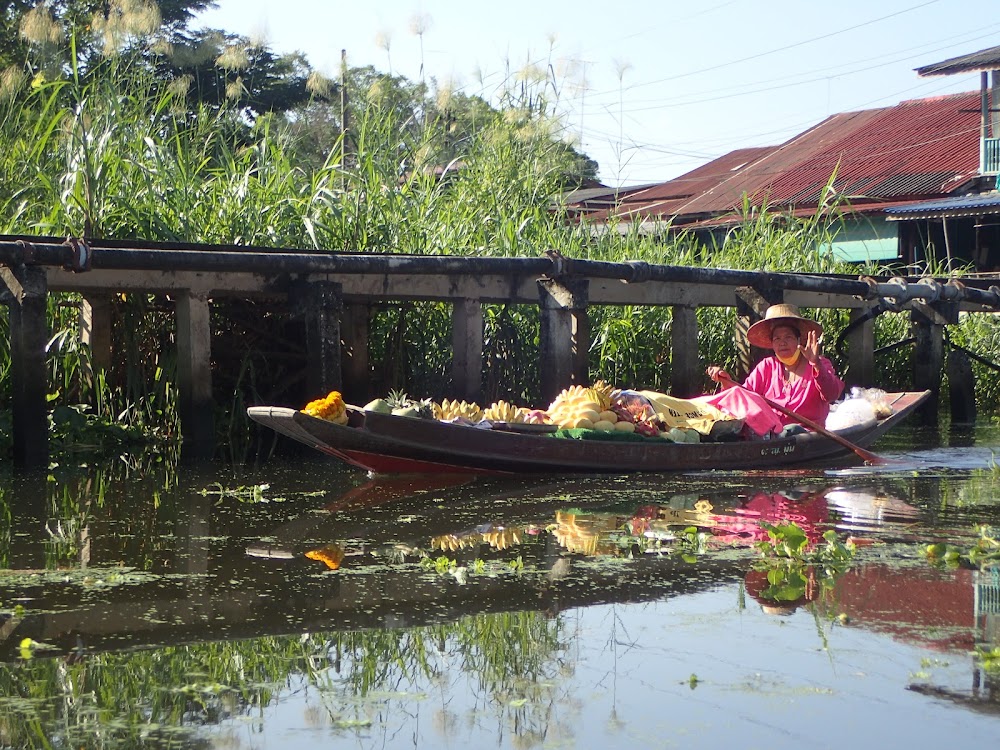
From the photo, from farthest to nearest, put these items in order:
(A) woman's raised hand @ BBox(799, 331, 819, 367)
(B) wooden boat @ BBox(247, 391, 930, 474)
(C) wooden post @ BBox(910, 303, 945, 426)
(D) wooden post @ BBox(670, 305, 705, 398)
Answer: (C) wooden post @ BBox(910, 303, 945, 426) → (D) wooden post @ BBox(670, 305, 705, 398) → (A) woman's raised hand @ BBox(799, 331, 819, 367) → (B) wooden boat @ BBox(247, 391, 930, 474)

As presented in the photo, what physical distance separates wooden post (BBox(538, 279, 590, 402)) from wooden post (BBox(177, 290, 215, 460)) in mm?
2503

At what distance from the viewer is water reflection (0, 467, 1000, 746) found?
356 centimetres

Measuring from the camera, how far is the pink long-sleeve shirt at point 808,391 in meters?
9.14

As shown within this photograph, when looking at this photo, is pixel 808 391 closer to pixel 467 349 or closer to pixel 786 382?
pixel 786 382

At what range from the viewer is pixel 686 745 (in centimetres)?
312

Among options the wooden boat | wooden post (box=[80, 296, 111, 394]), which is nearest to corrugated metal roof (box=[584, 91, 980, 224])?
the wooden boat

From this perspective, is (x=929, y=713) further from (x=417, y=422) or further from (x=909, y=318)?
(x=909, y=318)

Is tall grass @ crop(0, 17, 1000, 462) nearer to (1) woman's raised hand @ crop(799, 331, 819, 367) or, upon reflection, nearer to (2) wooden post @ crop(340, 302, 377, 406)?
(2) wooden post @ crop(340, 302, 377, 406)

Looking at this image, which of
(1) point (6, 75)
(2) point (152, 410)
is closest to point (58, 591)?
(2) point (152, 410)

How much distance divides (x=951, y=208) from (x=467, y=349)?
13645 mm

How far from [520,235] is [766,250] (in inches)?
123

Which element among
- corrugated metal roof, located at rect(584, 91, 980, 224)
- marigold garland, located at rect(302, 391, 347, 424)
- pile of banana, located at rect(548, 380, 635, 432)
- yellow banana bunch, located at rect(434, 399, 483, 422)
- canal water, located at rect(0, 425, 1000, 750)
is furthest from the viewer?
corrugated metal roof, located at rect(584, 91, 980, 224)

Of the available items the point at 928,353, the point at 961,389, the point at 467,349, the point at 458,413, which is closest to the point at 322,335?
the point at 467,349

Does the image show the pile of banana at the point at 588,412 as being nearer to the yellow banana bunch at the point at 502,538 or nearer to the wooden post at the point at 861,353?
the yellow banana bunch at the point at 502,538
